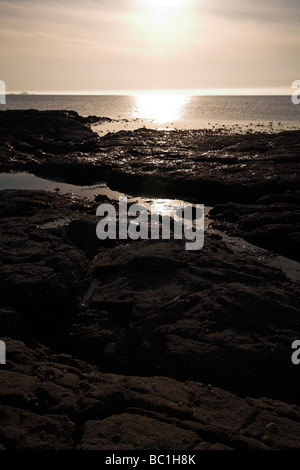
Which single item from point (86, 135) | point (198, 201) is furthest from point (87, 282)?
point (86, 135)

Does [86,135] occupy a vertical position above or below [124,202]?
above

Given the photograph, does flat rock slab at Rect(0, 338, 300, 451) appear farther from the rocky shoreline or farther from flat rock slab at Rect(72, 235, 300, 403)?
flat rock slab at Rect(72, 235, 300, 403)

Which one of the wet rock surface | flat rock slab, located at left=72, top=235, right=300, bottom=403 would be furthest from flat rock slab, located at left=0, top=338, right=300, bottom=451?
the wet rock surface

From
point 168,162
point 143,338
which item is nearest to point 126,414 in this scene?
point 143,338

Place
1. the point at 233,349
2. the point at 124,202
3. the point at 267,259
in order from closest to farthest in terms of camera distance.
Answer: the point at 233,349 → the point at 267,259 → the point at 124,202

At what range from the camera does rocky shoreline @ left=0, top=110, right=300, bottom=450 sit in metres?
6.20

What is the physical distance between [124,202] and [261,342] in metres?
14.4

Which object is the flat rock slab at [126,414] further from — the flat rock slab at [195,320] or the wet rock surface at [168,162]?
the wet rock surface at [168,162]

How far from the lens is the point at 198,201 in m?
23.4

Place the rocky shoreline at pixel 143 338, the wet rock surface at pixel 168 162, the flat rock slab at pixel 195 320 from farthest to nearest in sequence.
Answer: the wet rock surface at pixel 168 162
the flat rock slab at pixel 195 320
the rocky shoreline at pixel 143 338

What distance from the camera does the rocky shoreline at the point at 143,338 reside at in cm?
620

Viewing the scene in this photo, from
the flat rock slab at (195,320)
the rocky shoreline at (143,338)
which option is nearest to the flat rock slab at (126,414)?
the rocky shoreline at (143,338)
